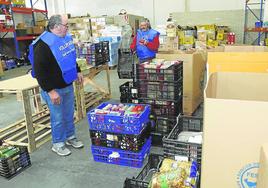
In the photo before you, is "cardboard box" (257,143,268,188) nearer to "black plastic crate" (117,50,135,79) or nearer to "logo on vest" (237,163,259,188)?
"logo on vest" (237,163,259,188)

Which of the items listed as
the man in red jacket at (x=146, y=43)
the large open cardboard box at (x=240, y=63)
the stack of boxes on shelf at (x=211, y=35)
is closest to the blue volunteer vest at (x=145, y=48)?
the man in red jacket at (x=146, y=43)

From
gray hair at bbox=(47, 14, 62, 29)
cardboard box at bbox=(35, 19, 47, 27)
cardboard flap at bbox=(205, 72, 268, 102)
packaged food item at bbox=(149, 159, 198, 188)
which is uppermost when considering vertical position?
cardboard box at bbox=(35, 19, 47, 27)

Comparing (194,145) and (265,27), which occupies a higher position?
(265,27)

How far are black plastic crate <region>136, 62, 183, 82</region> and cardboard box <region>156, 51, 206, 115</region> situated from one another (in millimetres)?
685

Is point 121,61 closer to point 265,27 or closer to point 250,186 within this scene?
point 250,186

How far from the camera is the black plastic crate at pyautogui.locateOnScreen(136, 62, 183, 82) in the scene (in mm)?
2955

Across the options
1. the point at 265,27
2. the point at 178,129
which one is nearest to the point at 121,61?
the point at 178,129

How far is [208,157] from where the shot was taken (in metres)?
1.13

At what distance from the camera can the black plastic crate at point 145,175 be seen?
6.42ft

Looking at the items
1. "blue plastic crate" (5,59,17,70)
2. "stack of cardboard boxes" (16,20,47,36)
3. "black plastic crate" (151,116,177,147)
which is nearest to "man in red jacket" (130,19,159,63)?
"black plastic crate" (151,116,177,147)

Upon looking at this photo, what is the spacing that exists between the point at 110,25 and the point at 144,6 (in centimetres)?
258

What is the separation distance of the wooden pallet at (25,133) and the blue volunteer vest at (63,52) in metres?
0.96

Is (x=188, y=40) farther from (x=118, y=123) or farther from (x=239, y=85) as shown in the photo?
(x=239, y=85)

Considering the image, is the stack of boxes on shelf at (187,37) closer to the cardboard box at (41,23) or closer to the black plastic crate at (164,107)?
the cardboard box at (41,23)
